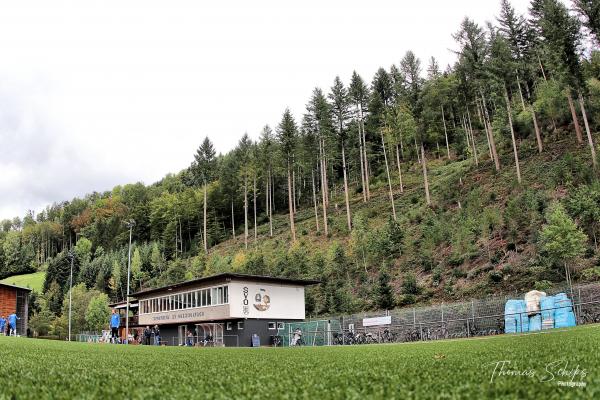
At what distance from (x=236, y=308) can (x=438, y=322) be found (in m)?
15.3

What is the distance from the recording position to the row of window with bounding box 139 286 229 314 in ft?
125

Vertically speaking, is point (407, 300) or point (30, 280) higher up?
A: point (30, 280)

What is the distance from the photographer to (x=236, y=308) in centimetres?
3709

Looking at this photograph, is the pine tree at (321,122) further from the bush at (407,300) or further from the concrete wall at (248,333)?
the bush at (407,300)

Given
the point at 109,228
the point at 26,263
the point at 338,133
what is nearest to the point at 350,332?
the point at 338,133

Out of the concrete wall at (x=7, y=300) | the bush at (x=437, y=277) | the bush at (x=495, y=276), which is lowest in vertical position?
the bush at (x=495, y=276)

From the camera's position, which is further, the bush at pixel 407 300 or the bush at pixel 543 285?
the bush at pixel 407 300

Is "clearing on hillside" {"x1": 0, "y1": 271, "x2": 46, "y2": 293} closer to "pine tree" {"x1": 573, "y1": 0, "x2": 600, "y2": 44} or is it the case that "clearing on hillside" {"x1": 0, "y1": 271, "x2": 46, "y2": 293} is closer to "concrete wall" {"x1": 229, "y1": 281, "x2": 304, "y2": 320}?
"concrete wall" {"x1": 229, "y1": 281, "x2": 304, "y2": 320}

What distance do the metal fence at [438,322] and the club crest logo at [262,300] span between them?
12.5 ft

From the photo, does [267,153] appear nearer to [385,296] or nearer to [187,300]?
[187,300]

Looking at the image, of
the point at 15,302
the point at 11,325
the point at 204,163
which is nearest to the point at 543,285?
the point at 11,325

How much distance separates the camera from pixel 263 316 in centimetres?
3816

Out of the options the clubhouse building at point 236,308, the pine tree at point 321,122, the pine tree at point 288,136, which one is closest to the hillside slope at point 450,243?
the clubhouse building at point 236,308

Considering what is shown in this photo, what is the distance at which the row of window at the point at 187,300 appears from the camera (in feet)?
125
